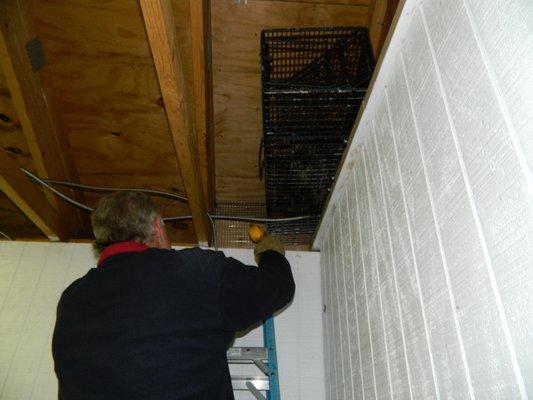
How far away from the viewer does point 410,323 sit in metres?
0.87

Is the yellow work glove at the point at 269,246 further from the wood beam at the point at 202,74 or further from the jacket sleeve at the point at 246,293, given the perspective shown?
the wood beam at the point at 202,74

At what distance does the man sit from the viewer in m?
1.03

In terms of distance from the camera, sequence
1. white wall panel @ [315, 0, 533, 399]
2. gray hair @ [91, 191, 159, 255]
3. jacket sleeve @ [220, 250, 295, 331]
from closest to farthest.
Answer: white wall panel @ [315, 0, 533, 399], jacket sleeve @ [220, 250, 295, 331], gray hair @ [91, 191, 159, 255]

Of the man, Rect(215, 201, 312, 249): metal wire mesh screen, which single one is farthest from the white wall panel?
Rect(215, 201, 312, 249): metal wire mesh screen

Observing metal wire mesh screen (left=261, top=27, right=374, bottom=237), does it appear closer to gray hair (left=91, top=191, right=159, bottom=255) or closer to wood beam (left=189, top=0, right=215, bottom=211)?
wood beam (left=189, top=0, right=215, bottom=211)

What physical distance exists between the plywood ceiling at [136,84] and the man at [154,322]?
2.03ft

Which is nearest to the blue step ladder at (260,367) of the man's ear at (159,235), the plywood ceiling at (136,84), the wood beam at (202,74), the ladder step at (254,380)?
the ladder step at (254,380)

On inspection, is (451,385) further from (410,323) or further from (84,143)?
(84,143)

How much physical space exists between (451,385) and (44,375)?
1.73m

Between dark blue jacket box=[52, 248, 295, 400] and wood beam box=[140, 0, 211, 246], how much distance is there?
0.46 m

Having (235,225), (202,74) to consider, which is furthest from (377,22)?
(235,225)

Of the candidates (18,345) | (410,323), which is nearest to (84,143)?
(18,345)

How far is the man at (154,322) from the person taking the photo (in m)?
1.03

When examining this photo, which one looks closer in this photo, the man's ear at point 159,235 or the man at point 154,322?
the man at point 154,322
